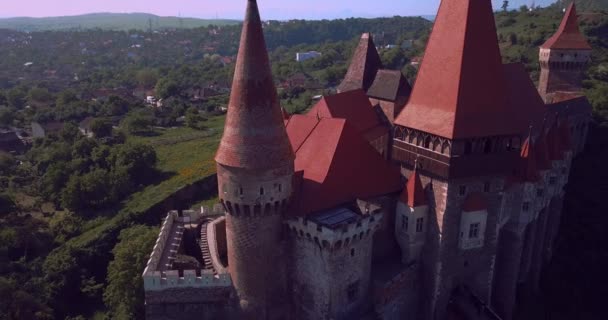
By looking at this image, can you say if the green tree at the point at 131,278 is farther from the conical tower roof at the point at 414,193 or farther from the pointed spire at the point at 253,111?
the conical tower roof at the point at 414,193

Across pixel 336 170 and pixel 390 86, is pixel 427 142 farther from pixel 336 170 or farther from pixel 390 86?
pixel 390 86

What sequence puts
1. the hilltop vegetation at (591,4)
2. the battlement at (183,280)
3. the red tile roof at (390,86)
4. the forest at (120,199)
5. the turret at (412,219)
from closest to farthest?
1. the battlement at (183,280)
2. the turret at (412,219)
3. the red tile roof at (390,86)
4. the forest at (120,199)
5. the hilltop vegetation at (591,4)

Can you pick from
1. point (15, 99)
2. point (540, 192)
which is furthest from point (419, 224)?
point (15, 99)

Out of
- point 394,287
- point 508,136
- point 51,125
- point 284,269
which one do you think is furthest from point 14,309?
point 51,125

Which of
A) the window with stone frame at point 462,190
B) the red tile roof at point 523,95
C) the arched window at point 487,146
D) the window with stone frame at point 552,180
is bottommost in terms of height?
the window with stone frame at point 552,180

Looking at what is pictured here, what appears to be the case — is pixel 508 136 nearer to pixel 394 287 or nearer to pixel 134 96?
pixel 394 287

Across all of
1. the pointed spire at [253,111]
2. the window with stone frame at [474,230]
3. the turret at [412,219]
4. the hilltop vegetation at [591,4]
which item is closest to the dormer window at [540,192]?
the window with stone frame at [474,230]

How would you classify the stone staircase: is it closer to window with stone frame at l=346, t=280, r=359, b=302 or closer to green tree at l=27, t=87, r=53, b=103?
window with stone frame at l=346, t=280, r=359, b=302
